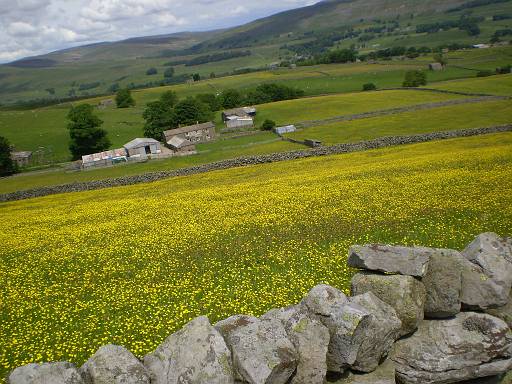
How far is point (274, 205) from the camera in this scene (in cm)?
3250

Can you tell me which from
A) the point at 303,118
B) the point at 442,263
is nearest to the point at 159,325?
the point at 442,263

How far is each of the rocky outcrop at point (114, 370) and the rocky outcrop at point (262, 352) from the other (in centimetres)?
179

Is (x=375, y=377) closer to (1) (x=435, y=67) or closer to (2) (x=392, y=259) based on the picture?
(2) (x=392, y=259)

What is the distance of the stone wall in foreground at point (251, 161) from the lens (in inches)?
2375

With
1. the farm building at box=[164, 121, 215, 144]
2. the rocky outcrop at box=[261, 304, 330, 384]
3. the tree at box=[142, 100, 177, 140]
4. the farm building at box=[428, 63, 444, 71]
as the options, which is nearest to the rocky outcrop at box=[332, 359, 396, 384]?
the rocky outcrop at box=[261, 304, 330, 384]

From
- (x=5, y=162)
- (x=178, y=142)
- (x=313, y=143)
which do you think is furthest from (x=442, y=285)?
(x=5, y=162)

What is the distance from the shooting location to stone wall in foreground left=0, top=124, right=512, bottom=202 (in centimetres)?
6031

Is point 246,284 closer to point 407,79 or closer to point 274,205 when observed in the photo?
point 274,205

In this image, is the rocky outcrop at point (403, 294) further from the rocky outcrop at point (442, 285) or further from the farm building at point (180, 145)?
the farm building at point (180, 145)

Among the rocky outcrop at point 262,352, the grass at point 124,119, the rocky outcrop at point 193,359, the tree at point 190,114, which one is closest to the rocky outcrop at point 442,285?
the rocky outcrop at point 262,352

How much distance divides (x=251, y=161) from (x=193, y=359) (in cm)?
5721

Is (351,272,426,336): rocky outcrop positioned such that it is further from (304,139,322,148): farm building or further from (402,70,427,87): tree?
(402,70,427,87): tree

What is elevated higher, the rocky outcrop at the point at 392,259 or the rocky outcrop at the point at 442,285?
the rocky outcrop at the point at 392,259

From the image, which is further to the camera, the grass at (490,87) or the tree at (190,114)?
the tree at (190,114)
